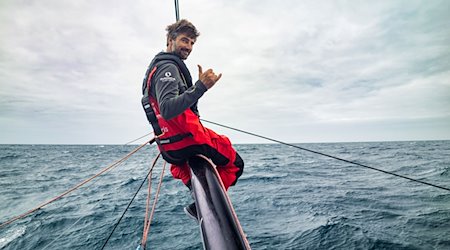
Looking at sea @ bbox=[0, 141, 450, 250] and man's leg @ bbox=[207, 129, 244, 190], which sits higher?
man's leg @ bbox=[207, 129, 244, 190]

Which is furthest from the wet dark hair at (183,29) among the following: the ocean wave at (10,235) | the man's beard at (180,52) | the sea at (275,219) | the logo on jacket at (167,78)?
the ocean wave at (10,235)

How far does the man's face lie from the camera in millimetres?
2309

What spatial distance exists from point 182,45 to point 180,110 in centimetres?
82

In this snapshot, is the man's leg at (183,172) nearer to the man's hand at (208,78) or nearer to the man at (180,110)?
the man at (180,110)

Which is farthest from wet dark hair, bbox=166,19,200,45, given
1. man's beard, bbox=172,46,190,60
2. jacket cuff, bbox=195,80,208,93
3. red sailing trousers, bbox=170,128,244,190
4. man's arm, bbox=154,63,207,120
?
red sailing trousers, bbox=170,128,244,190

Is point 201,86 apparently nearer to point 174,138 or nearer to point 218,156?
point 174,138

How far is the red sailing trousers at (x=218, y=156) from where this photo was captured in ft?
7.33

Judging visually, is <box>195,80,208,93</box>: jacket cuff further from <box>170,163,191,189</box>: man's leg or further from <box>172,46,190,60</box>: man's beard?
<box>170,163,191,189</box>: man's leg

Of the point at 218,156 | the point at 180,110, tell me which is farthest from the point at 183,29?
the point at 218,156

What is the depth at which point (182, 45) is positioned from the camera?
7.56 ft

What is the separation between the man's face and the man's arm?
1.11 ft

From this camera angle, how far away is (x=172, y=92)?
6.18 feet

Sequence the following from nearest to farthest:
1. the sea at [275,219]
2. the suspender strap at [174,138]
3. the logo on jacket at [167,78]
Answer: the logo on jacket at [167,78] < the suspender strap at [174,138] < the sea at [275,219]

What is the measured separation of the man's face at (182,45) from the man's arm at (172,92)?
0.34 m
